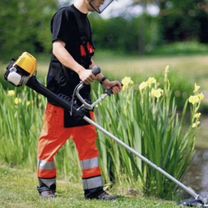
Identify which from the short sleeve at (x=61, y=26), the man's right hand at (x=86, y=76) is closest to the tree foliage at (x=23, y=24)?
the short sleeve at (x=61, y=26)

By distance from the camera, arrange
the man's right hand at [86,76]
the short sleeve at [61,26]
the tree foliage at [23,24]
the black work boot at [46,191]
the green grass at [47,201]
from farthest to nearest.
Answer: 1. the tree foliage at [23,24]
2. the black work boot at [46,191]
3. the short sleeve at [61,26]
4. the green grass at [47,201]
5. the man's right hand at [86,76]

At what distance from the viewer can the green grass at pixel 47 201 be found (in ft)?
15.5

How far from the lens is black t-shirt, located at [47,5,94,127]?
4.86m

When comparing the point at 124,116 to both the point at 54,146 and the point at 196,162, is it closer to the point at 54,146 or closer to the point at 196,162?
the point at 54,146

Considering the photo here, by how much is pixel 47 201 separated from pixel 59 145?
1.42ft

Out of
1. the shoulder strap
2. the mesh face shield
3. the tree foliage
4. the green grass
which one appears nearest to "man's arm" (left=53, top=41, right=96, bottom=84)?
the shoulder strap

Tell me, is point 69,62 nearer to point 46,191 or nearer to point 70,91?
point 70,91

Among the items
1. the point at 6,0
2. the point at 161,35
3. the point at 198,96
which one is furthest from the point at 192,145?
the point at 161,35

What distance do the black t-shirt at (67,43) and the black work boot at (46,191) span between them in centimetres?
67

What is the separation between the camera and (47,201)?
189 inches

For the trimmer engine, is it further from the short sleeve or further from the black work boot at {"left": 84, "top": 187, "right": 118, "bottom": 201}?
the black work boot at {"left": 84, "top": 187, "right": 118, "bottom": 201}

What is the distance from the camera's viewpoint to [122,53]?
35781 mm

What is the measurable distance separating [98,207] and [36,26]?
1212 centimetres

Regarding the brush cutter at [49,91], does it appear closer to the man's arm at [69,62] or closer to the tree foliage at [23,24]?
the man's arm at [69,62]
